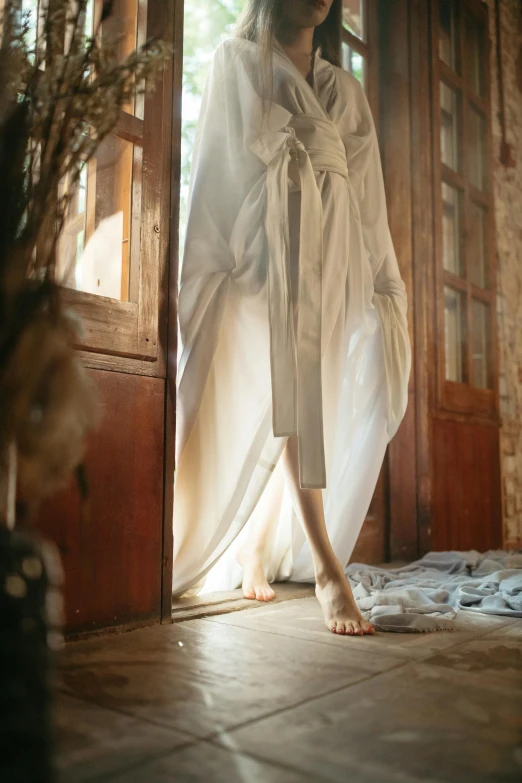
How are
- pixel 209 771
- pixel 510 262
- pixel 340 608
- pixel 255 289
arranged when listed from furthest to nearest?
pixel 510 262 < pixel 255 289 < pixel 340 608 < pixel 209 771

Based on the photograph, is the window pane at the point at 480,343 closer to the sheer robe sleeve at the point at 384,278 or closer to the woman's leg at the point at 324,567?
the sheer robe sleeve at the point at 384,278

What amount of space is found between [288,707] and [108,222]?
3.40 feet

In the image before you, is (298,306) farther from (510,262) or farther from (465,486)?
(510,262)

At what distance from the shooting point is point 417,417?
8.73 feet

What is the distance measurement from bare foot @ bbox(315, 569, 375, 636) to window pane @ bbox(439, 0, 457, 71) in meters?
2.60

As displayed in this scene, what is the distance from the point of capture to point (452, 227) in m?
3.06

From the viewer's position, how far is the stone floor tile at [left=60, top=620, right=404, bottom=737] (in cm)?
94

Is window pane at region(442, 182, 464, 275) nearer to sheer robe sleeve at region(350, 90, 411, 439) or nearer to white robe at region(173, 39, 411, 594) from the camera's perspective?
sheer robe sleeve at region(350, 90, 411, 439)

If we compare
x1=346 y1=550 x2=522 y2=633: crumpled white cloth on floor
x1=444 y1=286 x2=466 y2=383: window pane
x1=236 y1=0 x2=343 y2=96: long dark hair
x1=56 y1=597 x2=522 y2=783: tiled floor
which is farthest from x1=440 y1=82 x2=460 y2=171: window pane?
x1=56 y1=597 x2=522 y2=783: tiled floor

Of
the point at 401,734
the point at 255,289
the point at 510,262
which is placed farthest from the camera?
the point at 510,262

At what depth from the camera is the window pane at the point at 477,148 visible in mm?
3223

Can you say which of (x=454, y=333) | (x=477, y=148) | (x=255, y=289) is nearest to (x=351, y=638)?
(x=255, y=289)

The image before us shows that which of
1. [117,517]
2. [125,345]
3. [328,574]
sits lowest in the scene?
[328,574]

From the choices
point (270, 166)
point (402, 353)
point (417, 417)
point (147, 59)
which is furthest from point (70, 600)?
point (417, 417)
